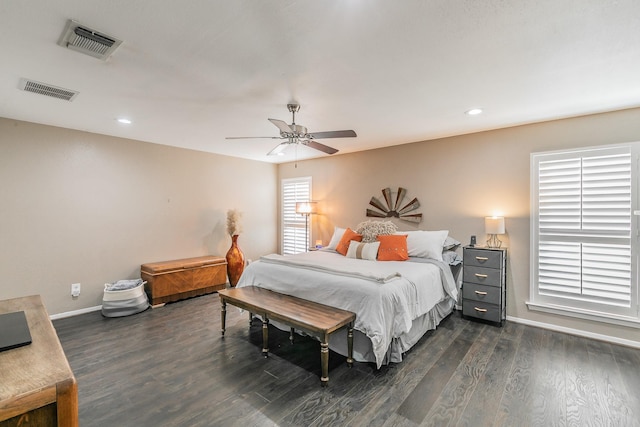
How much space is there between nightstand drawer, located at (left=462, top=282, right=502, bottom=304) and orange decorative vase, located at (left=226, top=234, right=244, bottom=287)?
12.3 feet

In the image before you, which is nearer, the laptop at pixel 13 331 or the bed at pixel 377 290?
the laptop at pixel 13 331

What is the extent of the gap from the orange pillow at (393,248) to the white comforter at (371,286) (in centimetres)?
15

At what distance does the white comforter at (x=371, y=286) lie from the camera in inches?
101

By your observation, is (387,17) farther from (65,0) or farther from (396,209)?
(396,209)

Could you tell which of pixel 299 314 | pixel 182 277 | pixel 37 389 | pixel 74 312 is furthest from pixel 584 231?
pixel 74 312

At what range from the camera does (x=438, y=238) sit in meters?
4.00

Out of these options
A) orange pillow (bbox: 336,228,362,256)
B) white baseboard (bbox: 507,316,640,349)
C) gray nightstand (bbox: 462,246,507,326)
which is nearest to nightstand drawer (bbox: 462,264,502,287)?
gray nightstand (bbox: 462,246,507,326)

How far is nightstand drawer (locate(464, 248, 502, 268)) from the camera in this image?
140 inches

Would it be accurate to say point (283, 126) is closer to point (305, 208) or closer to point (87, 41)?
point (87, 41)

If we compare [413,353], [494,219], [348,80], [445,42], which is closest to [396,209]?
[494,219]

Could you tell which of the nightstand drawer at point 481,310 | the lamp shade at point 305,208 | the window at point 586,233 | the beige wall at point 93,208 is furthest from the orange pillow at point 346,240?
the beige wall at point 93,208

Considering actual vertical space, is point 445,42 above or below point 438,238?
above

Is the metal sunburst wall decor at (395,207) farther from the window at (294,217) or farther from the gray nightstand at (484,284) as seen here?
the window at (294,217)

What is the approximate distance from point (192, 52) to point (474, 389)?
3.29m
